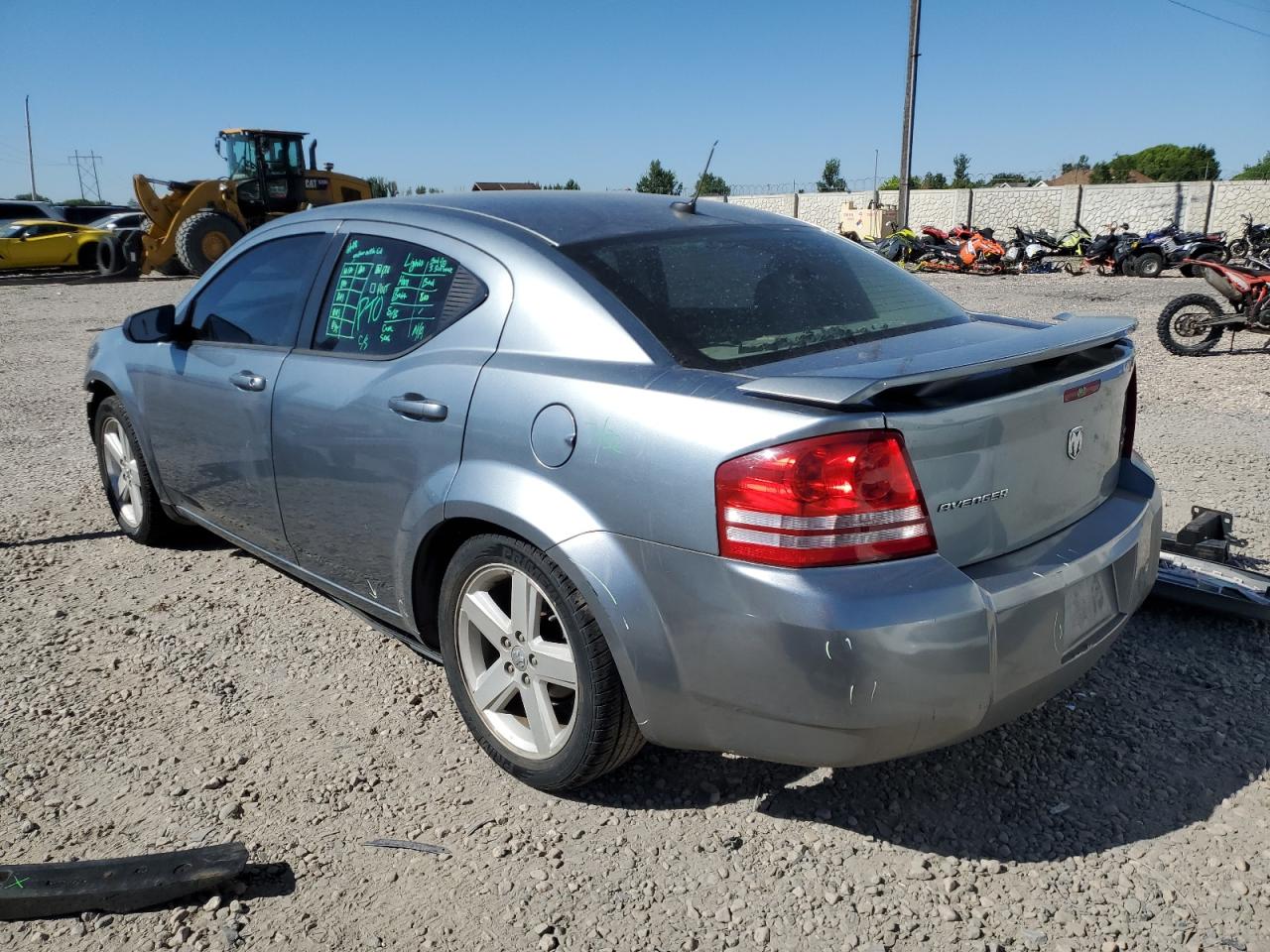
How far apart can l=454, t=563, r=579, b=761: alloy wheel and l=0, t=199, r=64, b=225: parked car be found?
84.6 ft

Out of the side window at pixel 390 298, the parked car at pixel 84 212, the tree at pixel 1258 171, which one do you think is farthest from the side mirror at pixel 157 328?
the tree at pixel 1258 171

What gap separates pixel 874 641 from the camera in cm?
208

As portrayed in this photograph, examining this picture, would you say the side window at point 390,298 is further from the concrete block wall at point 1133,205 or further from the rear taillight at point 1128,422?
the concrete block wall at point 1133,205

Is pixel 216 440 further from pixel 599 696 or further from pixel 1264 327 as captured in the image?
pixel 1264 327

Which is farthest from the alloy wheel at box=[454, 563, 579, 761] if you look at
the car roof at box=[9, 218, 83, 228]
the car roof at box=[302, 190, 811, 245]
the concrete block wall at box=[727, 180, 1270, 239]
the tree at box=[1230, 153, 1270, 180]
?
the tree at box=[1230, 153, 1270, 180]

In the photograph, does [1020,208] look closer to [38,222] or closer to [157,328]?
[38,222]

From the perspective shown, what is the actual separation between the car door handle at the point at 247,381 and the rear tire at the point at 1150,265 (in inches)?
815

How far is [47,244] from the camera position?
22.5 meters

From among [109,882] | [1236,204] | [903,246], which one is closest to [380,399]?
[109,882]

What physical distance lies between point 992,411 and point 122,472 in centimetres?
411

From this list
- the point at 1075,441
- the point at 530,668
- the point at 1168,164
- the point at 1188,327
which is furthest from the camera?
the point at 1168,164

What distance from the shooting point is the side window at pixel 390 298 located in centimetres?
293

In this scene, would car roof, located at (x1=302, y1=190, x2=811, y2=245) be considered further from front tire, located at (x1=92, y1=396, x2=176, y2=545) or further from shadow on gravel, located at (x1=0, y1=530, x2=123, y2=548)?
shadow on gravel, located at (x1=0, y1=530, x2=123, y2=548)

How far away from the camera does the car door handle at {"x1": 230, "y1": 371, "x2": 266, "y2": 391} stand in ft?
11.3
